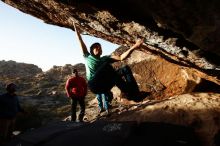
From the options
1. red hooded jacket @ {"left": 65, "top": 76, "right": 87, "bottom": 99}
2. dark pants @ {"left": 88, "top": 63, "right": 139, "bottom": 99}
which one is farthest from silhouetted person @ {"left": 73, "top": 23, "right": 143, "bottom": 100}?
red hooded jacket @ {"left": 65, "top": 76, "right": 87, "bottom": 99}

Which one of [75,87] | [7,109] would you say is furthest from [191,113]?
[7,109]

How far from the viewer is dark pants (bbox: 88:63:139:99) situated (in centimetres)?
839

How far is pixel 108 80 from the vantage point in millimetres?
8562

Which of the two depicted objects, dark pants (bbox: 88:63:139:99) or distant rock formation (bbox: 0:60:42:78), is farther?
distant rock formation (bbox: 0:60:42:78)

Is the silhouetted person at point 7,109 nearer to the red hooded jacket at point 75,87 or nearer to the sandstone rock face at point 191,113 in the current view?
the red hooded jacket at point 75,87

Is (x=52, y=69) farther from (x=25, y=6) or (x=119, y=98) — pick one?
(x=25, y=6)

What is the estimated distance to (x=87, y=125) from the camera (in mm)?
6527

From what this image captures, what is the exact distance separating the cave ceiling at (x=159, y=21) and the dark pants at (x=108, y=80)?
94 cm

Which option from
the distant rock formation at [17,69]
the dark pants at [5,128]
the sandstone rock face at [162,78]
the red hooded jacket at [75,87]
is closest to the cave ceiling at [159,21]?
the sandstone rock face at [162,78]

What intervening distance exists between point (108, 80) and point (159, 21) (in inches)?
94.3

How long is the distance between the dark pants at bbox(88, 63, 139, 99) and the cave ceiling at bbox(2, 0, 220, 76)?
936mm

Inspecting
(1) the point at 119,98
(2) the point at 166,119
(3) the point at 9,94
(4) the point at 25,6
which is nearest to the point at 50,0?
(4) the point at 25,6

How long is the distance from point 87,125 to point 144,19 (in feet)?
8.48

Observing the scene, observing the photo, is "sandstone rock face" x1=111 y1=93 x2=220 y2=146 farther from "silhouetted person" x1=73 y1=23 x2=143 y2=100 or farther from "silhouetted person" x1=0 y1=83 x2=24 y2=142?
"silhouetted person" x1=0 y1=83 x2=24 y2=142
